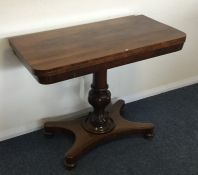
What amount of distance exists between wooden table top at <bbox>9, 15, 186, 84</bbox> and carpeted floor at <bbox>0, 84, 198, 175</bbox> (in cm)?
62

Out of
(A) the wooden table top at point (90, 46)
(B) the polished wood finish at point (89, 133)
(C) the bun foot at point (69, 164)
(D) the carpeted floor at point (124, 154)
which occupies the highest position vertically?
(A) the wooden table top at point (90, 46)

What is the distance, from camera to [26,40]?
60.2 inches

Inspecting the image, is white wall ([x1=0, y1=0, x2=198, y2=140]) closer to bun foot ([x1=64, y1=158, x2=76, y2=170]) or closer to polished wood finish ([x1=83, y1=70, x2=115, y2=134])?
polished wood finish ([x1=83, y1=70, x2=115, y2=134])

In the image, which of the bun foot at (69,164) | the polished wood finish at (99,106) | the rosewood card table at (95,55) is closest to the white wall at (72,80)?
the rosewood card table at (95,55)

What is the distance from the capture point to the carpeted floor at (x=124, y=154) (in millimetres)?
1684

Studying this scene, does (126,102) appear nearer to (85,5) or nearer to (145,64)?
(145,64)

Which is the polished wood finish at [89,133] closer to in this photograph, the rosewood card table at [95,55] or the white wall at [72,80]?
the rosewood card table at [95,55]

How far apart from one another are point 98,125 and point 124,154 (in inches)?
9.3

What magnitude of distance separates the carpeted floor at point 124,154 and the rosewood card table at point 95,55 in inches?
2.7

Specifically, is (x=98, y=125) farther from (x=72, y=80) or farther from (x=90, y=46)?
(x=90, y=46)

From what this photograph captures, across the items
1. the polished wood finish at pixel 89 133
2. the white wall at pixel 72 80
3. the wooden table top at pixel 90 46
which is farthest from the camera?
the polished wood finish at pixel 89 133

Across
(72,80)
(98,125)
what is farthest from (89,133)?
(72,80)

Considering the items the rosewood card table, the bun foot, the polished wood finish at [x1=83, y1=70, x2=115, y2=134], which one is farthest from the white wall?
the bun foot

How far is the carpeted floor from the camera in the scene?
1.68m
